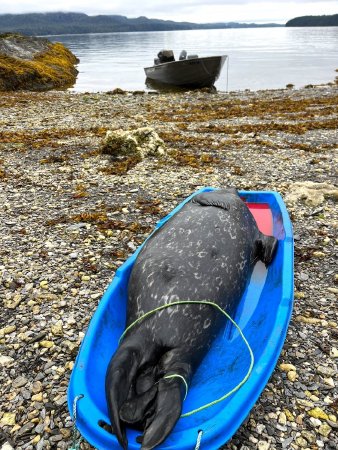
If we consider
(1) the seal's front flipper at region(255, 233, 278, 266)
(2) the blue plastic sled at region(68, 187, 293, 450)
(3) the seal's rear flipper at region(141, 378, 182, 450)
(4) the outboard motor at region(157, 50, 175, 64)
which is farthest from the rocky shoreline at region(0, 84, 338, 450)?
(4) the outboard motor at region(157, 50, 175, 64)

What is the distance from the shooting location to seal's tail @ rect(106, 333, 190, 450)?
255 cm

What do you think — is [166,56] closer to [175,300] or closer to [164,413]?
[175,300]

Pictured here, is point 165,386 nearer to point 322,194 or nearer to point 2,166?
point 322,194

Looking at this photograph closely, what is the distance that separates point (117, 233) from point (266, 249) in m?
2.46

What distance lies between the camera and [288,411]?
10.8 ft

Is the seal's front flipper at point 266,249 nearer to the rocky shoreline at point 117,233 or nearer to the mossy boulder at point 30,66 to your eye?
the rocky shoreline at point 117,233

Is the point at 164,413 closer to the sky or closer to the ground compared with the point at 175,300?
closer to the ground

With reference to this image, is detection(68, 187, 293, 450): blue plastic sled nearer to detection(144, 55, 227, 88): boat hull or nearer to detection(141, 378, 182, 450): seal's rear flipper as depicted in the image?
detection(141, 378, 182, 450): seal's rear flipper

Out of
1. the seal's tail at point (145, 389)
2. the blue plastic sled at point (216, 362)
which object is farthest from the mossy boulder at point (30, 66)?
the seal's tail at point (145, 389)

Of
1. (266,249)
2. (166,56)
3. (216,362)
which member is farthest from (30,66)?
(216,362)

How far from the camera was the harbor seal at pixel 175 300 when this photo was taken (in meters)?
2.70

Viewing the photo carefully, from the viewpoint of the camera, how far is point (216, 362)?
3.64 m

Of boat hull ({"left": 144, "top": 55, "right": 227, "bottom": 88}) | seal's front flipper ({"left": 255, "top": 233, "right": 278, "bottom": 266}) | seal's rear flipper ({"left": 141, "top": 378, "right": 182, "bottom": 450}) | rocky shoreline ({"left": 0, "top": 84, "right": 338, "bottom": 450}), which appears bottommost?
rocky shoreline ({"left": 0, "top": 84, "right": 338, "bottom": 450})

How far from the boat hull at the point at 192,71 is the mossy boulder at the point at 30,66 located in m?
7.98
